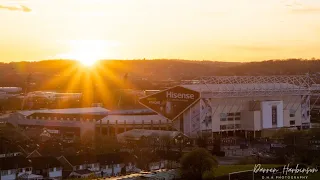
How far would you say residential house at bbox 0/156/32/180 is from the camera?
49.8ft

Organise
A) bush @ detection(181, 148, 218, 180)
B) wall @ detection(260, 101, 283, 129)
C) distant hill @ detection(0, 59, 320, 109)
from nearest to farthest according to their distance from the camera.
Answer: bush @ detection(181, 148, 218, 180) < wall @ detection(260, 101, 283, 129) < distant hill @ detection(0, 59, 320, 109)

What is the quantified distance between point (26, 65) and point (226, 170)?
8445 cm

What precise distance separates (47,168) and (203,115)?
39.1 feet

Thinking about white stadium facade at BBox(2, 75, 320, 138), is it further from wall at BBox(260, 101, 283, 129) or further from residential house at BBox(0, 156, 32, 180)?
residential house at BBox(0, 156, 32, 180)

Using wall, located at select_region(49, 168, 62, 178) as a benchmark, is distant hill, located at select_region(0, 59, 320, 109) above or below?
above

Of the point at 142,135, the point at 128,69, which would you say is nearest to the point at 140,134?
the point at 142,135

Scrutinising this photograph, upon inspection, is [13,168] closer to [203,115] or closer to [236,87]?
[203,115]

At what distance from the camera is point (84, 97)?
46.4 metres

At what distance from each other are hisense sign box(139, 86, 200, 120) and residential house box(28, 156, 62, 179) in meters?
11.3

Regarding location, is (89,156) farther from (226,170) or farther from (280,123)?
(280,123)

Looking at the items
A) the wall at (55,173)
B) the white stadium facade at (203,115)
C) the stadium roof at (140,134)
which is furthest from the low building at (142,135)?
the wall at (55,173)

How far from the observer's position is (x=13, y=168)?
50.5 ft

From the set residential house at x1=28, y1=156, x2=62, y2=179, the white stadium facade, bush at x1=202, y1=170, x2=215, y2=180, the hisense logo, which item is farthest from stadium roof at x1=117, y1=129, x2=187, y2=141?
bush at x1=202, y1=170, x2=215, y2=180

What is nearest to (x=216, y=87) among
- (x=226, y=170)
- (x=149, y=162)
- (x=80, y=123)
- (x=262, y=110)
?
(x=262, y=110)
